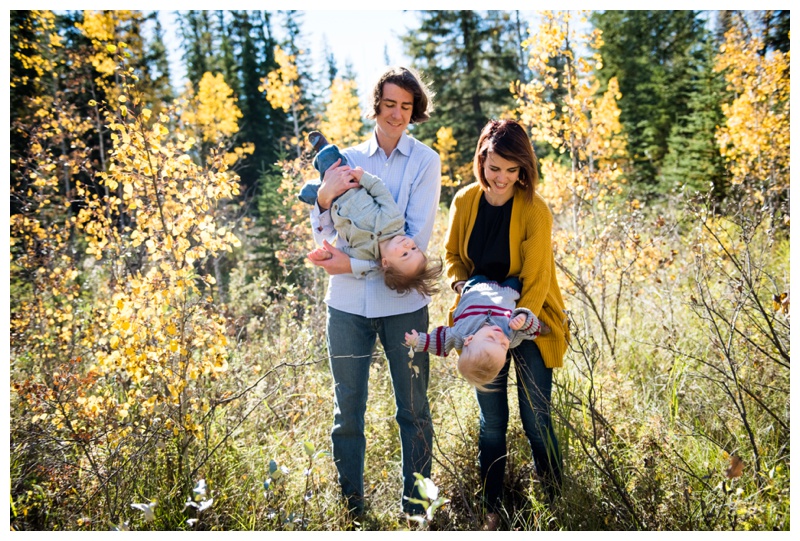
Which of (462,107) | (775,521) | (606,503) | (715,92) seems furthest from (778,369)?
(462,107)

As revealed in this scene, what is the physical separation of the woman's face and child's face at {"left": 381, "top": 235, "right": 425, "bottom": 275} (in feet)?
1.31

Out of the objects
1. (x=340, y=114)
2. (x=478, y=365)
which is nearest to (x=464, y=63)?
(x=340, y=114)

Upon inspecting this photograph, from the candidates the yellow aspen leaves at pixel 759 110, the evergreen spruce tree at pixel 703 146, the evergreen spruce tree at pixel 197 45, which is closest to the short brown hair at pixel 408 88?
the yellow aspen leaves at pixel 759 110

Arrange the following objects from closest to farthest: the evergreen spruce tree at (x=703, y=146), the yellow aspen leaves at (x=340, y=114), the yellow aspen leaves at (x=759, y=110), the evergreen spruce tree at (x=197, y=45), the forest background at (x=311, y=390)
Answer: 1. the forest background at (x=311, y=390)
2. the yellow aspen leaves at (x=759, y=110)
3. the yellow aspen leaves at (x=340, y=114)
4. the evergreen spruce tree at (x=703, y=146)
5. the evergreen spruce tree at (x=197, y=45)

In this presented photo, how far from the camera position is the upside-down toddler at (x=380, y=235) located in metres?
2.10

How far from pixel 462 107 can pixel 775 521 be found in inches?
606

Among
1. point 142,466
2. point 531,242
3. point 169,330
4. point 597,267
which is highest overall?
point 531,242

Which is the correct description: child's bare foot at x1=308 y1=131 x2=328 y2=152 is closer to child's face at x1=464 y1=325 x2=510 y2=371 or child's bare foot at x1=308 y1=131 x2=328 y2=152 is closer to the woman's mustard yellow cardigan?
the woman's mustard yellow cardigan

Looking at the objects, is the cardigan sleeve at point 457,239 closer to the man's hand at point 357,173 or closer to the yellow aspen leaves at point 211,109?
the man's hand at point 357,173

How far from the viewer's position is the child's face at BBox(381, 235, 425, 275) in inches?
82.2

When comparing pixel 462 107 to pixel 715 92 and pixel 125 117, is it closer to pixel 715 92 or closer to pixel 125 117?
pixel 715 92

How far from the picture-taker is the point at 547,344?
6.95ft

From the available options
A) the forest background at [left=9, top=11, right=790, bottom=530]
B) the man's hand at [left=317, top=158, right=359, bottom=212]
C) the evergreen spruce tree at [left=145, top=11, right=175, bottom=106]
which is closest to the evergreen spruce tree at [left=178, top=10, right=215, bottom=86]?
the evergreen spruce tree at [left=145, top=11, right=175, bottom=106]

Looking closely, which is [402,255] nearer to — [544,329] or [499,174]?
[499,174]
